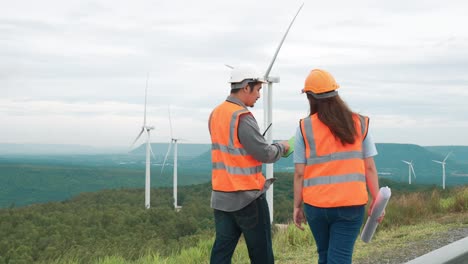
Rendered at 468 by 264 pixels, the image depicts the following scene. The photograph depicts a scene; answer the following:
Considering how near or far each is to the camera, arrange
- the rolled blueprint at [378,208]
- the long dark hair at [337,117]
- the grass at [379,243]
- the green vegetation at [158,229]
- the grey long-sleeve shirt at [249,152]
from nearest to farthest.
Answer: the long dark hair at [337,117]
the rolled blueprint at [378,208]
the grey long-sleeve shirt at [249,152]
the grass at [379,243]
the green vegetation at [158,229]

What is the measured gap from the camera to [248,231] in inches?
190

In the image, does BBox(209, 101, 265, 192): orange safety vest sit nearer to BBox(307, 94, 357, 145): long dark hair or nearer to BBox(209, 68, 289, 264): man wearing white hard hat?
BBox(209, 68, 289, 264): man wearing white hard hat

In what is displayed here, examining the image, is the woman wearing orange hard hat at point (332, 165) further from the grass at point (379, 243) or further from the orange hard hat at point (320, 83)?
the grass at point (379, 243)

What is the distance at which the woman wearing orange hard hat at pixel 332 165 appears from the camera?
418cm

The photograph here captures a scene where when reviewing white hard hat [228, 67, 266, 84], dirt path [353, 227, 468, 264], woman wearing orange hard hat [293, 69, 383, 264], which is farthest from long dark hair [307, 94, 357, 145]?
dirt path [353, 227, 468, 264]

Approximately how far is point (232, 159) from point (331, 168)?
822 millimetres

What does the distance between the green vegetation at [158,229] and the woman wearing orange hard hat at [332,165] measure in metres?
2.83

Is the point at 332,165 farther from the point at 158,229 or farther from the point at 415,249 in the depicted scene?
the point at 158,229

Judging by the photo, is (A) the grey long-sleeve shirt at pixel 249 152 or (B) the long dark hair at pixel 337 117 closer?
(B) the long dark hair at pixel 337 117

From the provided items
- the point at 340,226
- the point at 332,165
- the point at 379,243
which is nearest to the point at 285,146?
the point at 332,165

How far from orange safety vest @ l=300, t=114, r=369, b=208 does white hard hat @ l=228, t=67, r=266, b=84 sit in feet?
2.44

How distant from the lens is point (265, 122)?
16.9 metres

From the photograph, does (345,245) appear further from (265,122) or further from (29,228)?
(29,228)

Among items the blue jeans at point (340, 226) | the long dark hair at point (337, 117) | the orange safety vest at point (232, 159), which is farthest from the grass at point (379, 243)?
the long dark hair at point (337, 117)
